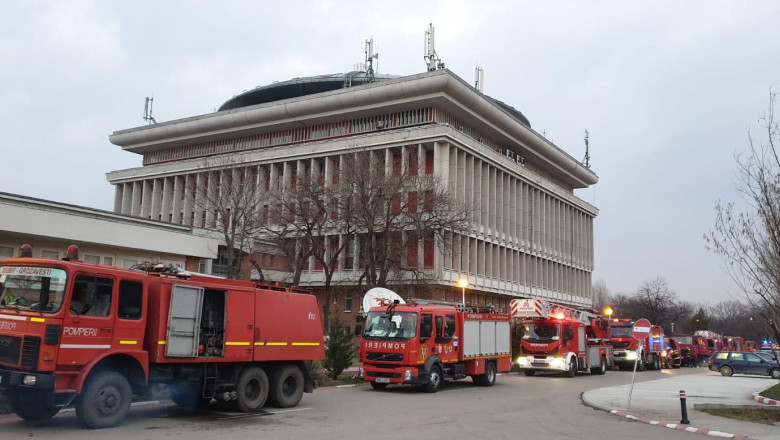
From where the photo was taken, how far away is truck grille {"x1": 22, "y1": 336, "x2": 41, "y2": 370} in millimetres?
10633

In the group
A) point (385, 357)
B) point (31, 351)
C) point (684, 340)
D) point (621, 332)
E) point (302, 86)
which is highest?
point (302, 86)

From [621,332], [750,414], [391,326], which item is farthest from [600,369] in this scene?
[750,414]

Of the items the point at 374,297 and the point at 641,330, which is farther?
the point at 374,297

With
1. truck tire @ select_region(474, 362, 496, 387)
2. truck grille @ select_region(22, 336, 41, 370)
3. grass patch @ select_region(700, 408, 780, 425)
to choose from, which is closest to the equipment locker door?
truck grille @ select_region(22, 336, 41, 370)

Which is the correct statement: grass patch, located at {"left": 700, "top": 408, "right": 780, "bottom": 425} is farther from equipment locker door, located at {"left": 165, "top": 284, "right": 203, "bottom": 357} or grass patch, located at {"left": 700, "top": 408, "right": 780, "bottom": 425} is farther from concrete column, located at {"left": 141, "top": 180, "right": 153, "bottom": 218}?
concrete column, located at {"left": 141, "top": 180, "right": 153, "bottom": 218}

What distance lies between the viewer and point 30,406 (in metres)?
11.4

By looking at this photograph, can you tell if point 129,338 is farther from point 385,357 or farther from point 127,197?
point 127,197

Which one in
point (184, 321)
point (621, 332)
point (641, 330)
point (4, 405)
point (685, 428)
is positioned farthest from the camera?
point (621, 332)

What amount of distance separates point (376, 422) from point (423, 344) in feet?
23.1

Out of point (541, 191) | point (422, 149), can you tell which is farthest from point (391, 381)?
point (541, 191)

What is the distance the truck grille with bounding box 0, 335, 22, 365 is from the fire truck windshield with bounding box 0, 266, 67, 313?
53 centimetres

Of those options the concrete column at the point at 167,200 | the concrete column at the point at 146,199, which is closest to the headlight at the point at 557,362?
the concrete column at the point at 167,200

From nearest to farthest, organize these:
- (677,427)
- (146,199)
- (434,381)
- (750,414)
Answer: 1. (677,427)
2. (750,414)
3. (434,381)
4. (146,199)

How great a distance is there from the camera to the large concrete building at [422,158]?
56.2 meters
